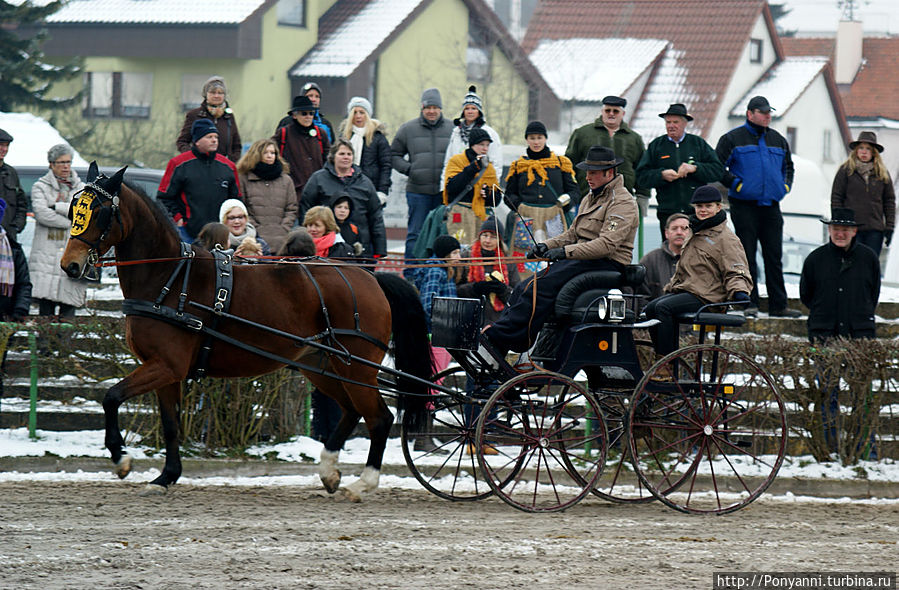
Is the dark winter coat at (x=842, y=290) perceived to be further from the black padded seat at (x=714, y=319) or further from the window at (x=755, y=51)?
the window at (x=755, y=51)

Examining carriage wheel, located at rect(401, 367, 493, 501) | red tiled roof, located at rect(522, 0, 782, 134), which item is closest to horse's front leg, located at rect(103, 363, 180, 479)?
carriage wheel, located at rect(401, 367, 493, 501)

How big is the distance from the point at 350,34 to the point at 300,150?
26.5 meters

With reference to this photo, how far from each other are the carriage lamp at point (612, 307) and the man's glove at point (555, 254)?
0.40 meters

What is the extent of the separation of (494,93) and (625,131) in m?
25.6

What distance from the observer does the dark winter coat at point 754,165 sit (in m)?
13.1

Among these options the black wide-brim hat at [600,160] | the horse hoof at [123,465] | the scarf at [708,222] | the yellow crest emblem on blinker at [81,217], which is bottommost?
the horse hoof at [123,465]

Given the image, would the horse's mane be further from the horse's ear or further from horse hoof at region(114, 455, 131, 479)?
horse hoof at region(114, 455, 131, 479)

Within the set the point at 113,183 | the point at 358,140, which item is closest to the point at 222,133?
the point at 358,140

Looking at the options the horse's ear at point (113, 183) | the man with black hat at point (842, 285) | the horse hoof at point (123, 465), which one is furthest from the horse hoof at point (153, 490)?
the man with black hat at point (842, 285)

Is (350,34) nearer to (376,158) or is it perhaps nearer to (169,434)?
(376,158)

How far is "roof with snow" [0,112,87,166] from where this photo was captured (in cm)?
1631

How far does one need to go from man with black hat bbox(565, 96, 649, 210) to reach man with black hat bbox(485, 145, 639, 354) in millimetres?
3760

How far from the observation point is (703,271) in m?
9.40

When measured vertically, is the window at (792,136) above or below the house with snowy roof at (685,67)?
below
